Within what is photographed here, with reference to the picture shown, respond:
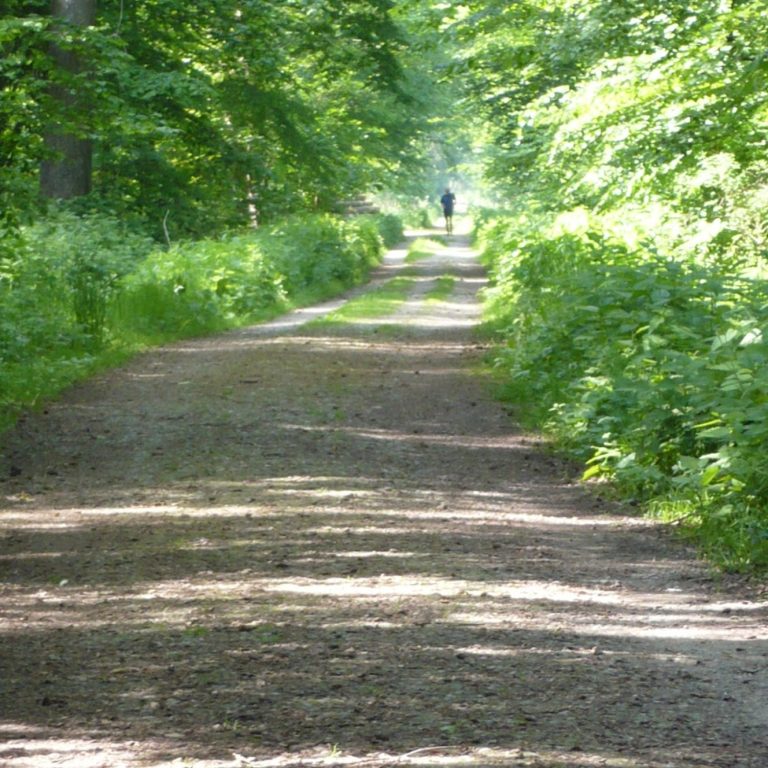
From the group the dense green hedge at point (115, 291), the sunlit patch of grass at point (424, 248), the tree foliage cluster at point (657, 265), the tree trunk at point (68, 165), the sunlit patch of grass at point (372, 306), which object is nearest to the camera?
the tree foliage cluster at point (657, 265)

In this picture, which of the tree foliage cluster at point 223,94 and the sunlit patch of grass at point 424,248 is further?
the sunlit patch of grass at point 424,248

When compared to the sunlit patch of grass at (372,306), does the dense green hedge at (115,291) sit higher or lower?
higher

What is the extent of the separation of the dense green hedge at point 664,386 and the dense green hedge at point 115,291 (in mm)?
4811

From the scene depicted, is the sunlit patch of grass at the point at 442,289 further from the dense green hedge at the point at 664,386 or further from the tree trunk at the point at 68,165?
the dense green hedge at the point at 664,386

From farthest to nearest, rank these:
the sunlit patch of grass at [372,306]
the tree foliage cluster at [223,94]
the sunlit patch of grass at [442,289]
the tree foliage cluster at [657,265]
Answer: the sunlit patch of grass at [442,289], the tree foliage cluster at [223,94], the sunlit patch of grass at [372,306], the tree foliage cluster at [657,265]

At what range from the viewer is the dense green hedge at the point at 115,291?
47.5ft

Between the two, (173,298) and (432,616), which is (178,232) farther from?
(432,616)

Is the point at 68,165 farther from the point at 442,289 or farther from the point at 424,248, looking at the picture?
the point at 424,248

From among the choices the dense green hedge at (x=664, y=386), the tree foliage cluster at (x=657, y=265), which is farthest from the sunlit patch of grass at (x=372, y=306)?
the dense green hedge at (x=664, y=386)

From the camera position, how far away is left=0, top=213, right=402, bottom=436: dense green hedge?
1449 cm

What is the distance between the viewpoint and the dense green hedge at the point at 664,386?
7750 mm

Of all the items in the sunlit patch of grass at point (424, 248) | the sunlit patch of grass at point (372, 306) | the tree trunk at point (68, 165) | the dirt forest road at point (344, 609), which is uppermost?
the tree trunk at point (68, 165)

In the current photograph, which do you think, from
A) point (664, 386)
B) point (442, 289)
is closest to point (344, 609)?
point (664, 386)

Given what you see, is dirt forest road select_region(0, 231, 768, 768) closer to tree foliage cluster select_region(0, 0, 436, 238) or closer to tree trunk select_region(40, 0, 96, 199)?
tree foliage cluster select_region(0, 0, 436, 238)
